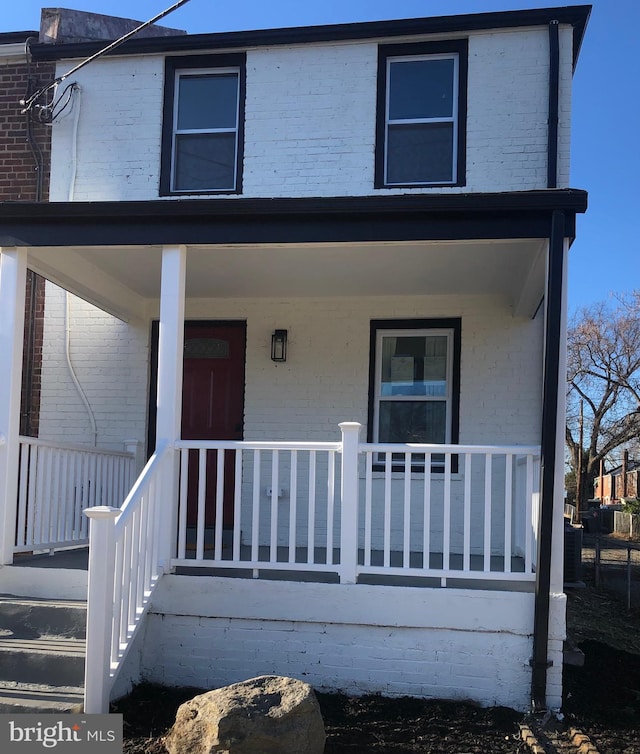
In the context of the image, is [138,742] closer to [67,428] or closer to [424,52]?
[67,428]

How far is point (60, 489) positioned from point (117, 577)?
2.40 m

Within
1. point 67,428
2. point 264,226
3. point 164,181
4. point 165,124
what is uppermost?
point 165,124

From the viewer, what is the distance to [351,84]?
779 centimetres

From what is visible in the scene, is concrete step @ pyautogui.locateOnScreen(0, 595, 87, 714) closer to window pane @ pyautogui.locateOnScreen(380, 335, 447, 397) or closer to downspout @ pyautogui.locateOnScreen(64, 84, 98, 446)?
downspout @ pyautogui.locateOnScreen(64, 84, 98, 446)

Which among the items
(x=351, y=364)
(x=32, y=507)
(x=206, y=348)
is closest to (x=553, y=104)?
(x=351, y=364)

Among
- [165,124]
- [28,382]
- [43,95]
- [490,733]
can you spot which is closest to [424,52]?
[165,124]

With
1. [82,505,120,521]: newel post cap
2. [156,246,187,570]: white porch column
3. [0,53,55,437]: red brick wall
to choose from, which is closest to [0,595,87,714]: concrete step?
[156,246,187,570]: white porch column

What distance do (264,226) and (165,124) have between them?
3.19m

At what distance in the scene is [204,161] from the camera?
317 inches

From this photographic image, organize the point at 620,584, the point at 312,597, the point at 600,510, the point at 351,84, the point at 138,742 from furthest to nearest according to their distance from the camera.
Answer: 1. the point at 600,510
2. the point at 620,584
3. the point at 351,84
4. the point at 312,597
5. the point at 138,742

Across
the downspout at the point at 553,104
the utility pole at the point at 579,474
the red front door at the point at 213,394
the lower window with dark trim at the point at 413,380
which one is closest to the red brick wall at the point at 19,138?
the red front door at the point at 213,394

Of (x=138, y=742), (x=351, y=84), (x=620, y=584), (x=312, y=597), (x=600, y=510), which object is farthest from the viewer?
(x=600, y=510)

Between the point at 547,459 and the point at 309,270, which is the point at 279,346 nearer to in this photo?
the point at 309,270

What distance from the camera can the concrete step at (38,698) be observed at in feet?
14.4
